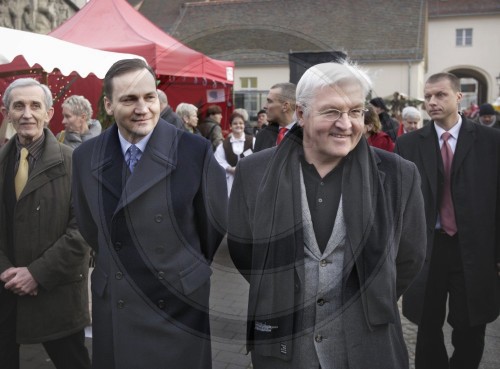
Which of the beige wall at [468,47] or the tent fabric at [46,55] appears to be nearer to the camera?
the tent fabric at [46,55]

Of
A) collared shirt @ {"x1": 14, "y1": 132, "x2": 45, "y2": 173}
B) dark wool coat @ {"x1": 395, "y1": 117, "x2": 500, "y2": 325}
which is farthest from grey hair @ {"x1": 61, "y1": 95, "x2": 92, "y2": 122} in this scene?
dark wool coat @ {"x1": 395, "y1": 117, "x2": 500, "y2": 325}

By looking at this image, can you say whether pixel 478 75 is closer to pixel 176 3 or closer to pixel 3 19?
pixel 3 19

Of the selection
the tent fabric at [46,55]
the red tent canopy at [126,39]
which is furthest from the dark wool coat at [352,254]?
the red tent canopy at [126,39]

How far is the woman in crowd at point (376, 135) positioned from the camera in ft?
14.6

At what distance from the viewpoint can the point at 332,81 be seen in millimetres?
1708

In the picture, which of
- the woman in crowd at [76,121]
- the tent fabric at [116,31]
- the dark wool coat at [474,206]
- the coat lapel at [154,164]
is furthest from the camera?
the tent fabric at [116,31]

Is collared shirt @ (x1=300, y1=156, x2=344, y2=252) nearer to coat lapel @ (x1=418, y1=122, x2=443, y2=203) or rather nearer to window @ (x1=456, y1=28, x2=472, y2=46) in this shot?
coat lapel @ (x1=418, y1=122, x2=443, y2=203)

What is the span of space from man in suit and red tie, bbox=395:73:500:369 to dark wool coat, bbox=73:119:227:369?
5.07 feet

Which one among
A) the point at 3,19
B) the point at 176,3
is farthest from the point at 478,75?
the point at 176,3

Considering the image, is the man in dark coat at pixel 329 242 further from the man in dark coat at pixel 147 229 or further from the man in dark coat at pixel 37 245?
the man in dark coat at pixel 37 245

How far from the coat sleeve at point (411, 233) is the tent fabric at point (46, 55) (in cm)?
318

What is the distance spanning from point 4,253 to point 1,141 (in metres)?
1.79

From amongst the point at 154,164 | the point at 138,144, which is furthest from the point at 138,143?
the point at 154,164

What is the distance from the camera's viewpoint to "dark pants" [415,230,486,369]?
3.03 meters
